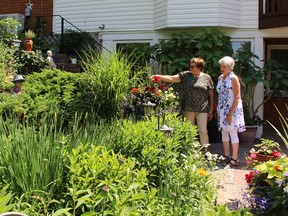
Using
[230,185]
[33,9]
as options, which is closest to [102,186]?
[230,185]

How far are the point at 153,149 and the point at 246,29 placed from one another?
782 centimetres

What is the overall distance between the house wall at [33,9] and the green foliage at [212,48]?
552 cm

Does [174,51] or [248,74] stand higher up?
[174,51]

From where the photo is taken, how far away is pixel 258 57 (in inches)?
382

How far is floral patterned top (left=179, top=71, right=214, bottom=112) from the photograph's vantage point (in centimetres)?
634

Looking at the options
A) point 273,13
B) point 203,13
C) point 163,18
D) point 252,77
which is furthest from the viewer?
point 163,18

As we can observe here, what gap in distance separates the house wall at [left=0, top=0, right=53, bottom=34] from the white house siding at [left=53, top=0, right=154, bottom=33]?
74 cm

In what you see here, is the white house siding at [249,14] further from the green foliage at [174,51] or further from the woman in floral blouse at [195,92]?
the woman in floral blouse at [195,92]

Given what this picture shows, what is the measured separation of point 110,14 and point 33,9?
10.5 feet

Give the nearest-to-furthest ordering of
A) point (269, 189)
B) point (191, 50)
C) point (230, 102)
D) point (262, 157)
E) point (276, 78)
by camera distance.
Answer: point (269, 189) → point (262, 157) → point (230, 102) → point (276, 78) → point (191, 50)

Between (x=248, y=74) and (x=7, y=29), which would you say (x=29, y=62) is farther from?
(x=248, y=74)

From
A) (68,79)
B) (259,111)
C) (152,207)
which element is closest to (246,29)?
(259,111)

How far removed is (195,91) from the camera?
6.34 meters

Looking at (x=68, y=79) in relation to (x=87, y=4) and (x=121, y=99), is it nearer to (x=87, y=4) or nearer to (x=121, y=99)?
(x=121, y=99)
